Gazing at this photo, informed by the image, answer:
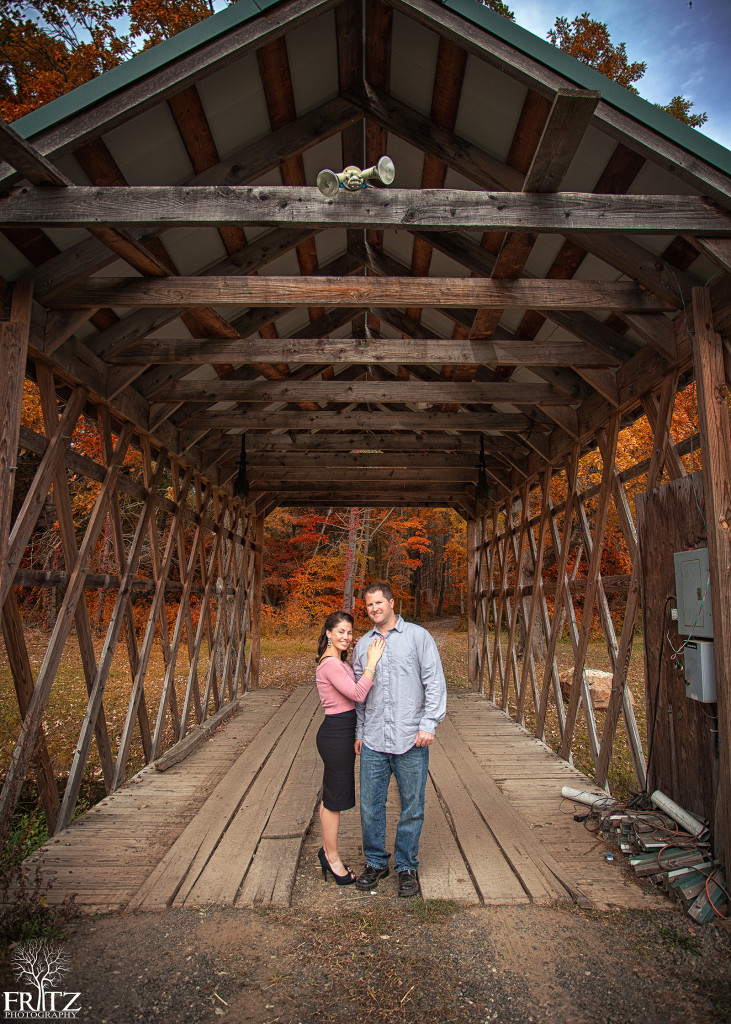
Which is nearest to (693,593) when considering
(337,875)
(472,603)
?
(337,875)

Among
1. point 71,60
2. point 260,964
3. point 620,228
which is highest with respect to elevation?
point 71,60

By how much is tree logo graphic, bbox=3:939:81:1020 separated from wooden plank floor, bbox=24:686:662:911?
434mm

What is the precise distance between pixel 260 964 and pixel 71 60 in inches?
511

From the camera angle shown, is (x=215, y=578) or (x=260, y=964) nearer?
(x=260, y=964)

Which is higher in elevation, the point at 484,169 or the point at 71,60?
the point at 71,60

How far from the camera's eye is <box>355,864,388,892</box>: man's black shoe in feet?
10.6

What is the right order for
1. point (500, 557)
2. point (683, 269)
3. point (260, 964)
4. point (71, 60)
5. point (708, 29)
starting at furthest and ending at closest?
1. point (708, 29)
2. point (71, 60)
3. point (500, 557)
4. point (683, 269)
5. point (260, 964)

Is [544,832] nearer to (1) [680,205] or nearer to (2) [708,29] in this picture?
(1) [680,205]

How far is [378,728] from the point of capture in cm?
323

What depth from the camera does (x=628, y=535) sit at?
4.53 m

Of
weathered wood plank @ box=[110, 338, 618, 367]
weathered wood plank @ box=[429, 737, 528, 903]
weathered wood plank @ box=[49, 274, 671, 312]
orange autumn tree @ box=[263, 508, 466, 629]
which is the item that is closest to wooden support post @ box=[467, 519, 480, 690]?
orange autumn tree @ box=[263, 508, 466, 629]

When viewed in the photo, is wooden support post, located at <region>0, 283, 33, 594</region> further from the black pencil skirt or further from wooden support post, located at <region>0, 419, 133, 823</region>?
the black pencil skirt

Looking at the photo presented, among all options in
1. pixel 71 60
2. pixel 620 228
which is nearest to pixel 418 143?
pixel 620 228

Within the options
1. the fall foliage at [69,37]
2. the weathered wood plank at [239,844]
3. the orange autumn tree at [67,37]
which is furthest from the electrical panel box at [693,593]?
the orange autumn tree at [67,37]
